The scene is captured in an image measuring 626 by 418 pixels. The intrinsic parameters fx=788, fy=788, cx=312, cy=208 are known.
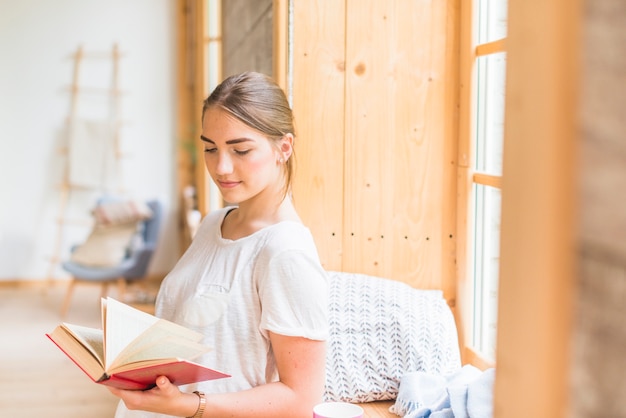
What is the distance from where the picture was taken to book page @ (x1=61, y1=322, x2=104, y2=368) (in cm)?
133

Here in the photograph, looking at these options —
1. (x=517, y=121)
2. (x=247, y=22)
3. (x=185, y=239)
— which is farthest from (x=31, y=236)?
(x=517, y=121)

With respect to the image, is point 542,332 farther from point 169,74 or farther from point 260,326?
point 169,74

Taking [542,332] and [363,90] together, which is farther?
[363,90]

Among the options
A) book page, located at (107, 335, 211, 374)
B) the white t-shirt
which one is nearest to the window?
the white t-shirt

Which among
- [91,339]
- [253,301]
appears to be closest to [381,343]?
[253,301]

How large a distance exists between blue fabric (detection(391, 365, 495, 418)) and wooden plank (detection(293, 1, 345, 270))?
1.82 feet

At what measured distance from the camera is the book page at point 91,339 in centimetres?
133

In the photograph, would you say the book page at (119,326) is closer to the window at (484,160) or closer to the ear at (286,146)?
the ear at (286,146)

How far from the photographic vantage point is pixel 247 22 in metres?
3.24

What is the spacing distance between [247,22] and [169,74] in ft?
12.4

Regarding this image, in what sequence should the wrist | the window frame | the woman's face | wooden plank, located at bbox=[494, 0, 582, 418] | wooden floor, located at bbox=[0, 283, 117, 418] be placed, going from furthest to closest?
wooden floor, located at bbox=[0, 283, 117, 418] → the window frame → the woman's face → the wrist → wooden plank, located at bbox=[494, 0, 582, 418]

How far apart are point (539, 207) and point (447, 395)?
1416mm

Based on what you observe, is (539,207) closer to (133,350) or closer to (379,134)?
(133,350)

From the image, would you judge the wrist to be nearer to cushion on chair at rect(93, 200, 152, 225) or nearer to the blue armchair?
the blue armchair
